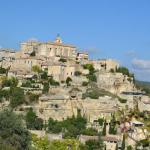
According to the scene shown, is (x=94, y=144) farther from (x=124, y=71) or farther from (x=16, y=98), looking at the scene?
(x=124, y=71)

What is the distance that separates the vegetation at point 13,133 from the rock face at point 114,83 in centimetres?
2895

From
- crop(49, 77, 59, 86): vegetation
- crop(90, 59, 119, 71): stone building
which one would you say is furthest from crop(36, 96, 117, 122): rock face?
crop(90, 59, 119, 71): stone building

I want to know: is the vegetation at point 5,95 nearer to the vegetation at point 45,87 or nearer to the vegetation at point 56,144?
the vegetation at point 45,87

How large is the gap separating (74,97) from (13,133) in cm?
2452

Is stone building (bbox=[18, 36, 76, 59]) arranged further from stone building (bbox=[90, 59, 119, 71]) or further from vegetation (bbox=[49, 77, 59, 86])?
vegetation (bbox=[49, 77, 59, 86])

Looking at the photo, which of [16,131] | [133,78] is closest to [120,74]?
[133,78]

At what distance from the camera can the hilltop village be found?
59750 millimetres

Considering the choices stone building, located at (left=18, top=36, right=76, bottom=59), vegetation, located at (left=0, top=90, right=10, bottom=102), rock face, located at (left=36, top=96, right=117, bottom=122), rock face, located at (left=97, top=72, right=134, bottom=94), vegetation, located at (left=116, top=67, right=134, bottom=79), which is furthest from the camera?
stone building, located at (left=18, top=36, right=76, bottom=59)

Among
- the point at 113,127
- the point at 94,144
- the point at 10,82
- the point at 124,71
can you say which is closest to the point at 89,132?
the point at 113,127

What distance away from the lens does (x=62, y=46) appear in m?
78.4

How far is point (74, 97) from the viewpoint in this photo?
212 feet

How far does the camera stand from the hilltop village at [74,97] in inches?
2352

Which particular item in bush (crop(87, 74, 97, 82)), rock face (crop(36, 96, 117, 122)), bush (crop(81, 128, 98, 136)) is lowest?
bush (crop(81, 128, 98, 136))

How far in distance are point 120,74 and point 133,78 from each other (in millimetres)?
4094
